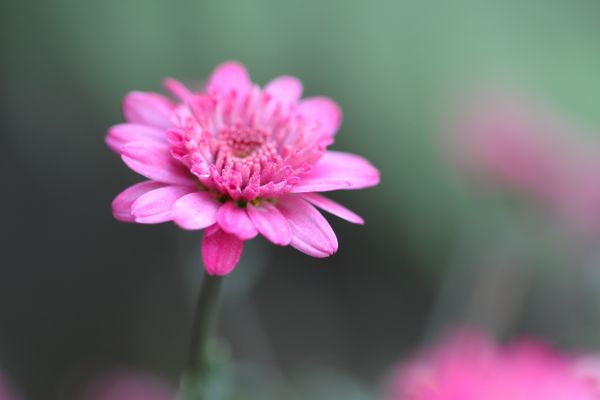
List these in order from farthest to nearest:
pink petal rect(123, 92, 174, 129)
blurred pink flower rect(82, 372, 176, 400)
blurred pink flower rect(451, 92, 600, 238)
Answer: blurred pink flower rect(451, 92, 600, 238) → blurred pink flower rect(82, 372, 176, 400) → pink petal rect(123, 92, 174, 129)

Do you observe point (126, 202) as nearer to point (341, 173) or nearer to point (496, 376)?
point (341, 173)

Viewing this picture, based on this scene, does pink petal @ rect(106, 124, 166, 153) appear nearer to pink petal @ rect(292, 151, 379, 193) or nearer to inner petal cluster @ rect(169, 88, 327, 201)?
inner petal cluster @ rect(169, 88, 327, 201)

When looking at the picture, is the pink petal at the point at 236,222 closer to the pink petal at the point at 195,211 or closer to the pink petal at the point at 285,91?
the pink petal at the point at 195,211

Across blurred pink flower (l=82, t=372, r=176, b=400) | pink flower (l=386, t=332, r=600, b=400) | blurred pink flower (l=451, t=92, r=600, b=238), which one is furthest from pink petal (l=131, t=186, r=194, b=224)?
blurred pink flower (l=451, t=92, r=600, b=238)

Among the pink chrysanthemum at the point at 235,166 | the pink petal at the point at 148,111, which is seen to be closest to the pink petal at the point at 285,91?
the pink chrysanthemum at the point at 235,166

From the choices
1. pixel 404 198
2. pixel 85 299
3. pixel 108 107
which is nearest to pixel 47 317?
pixel 85 299

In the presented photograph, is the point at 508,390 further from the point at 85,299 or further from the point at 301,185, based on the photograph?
the point at 85,299
